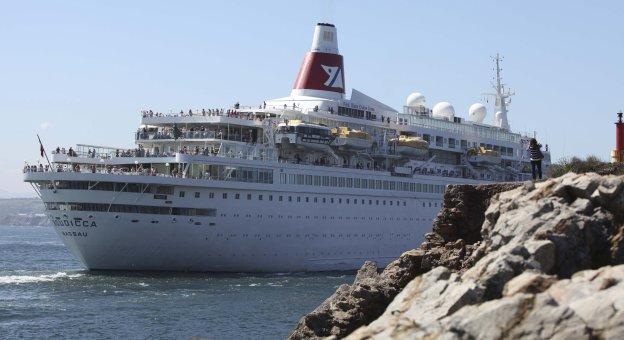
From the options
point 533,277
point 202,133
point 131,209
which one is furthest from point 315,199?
point 533,277

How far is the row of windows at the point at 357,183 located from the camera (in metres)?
52.7

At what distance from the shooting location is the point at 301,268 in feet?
170

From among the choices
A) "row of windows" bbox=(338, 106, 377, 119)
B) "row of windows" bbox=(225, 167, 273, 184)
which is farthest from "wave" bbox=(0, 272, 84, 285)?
"row of windows" bbox=(338, 106, 377, 119)

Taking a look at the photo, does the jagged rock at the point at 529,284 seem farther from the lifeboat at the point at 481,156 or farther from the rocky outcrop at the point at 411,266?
the lifeboat at the point at 481,156

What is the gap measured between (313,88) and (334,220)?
35.7 ft

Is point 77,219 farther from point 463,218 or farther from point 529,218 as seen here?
point 529,218

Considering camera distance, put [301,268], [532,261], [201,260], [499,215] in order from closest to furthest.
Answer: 1. [532,261]
2. [499,215]
3. [201,260]
4. [301,268]

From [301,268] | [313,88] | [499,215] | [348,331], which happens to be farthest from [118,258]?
[499,215]

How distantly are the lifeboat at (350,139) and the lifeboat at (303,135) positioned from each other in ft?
3.49

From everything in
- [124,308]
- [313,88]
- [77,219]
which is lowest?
[124,308]

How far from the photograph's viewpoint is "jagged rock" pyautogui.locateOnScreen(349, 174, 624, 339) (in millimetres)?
11828

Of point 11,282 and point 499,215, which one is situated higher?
point 499,215

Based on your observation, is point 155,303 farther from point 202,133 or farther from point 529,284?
point 529,284

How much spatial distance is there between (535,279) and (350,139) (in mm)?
44984
